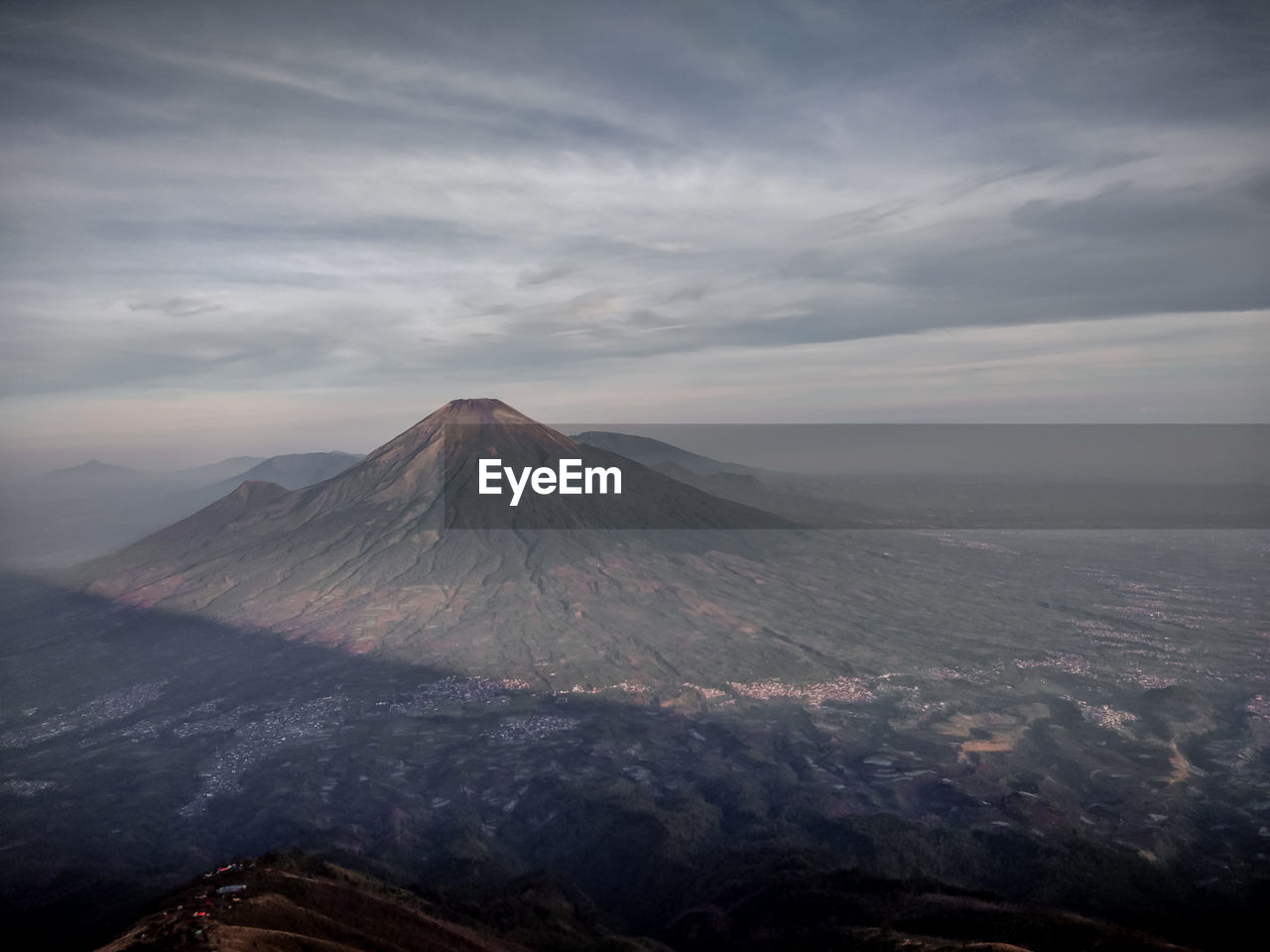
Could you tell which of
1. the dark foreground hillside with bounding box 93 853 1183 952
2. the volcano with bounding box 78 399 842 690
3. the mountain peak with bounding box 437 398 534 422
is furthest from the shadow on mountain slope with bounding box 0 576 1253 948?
the mountain peak with bounding box 437 398 534 422

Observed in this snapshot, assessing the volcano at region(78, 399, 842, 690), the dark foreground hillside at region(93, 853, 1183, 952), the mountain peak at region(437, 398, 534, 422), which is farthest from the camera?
the mountain peak at region(437, 398, 534, 422)

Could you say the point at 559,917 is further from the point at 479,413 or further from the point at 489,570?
the point at 479,413

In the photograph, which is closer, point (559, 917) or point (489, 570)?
point (559, 917)

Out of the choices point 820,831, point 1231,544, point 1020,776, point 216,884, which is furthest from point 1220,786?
point 1231,544

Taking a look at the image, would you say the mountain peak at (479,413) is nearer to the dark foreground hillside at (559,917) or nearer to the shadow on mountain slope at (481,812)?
the shadow on mountain slope at (481,812)

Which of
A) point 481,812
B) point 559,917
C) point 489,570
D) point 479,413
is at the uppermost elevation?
point 479,413

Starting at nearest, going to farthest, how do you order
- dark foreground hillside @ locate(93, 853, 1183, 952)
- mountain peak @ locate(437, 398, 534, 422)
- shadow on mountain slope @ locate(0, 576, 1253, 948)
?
dark foreground hillside @ locate(93, 853, 1183, 952)
shadow on mountain slope @ locate(0, 576, 1253, 948)
mountain peak @ locate(437, 398, 534, 422)

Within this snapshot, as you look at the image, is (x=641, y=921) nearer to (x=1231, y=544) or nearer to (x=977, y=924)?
(x=977, y=924)

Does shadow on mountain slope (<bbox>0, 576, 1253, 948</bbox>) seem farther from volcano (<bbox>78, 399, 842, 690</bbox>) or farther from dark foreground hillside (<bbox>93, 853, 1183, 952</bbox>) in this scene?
volcano (<bbox>78, 399, 842, 690</bbox>)

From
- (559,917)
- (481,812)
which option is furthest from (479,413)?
(559,917)
